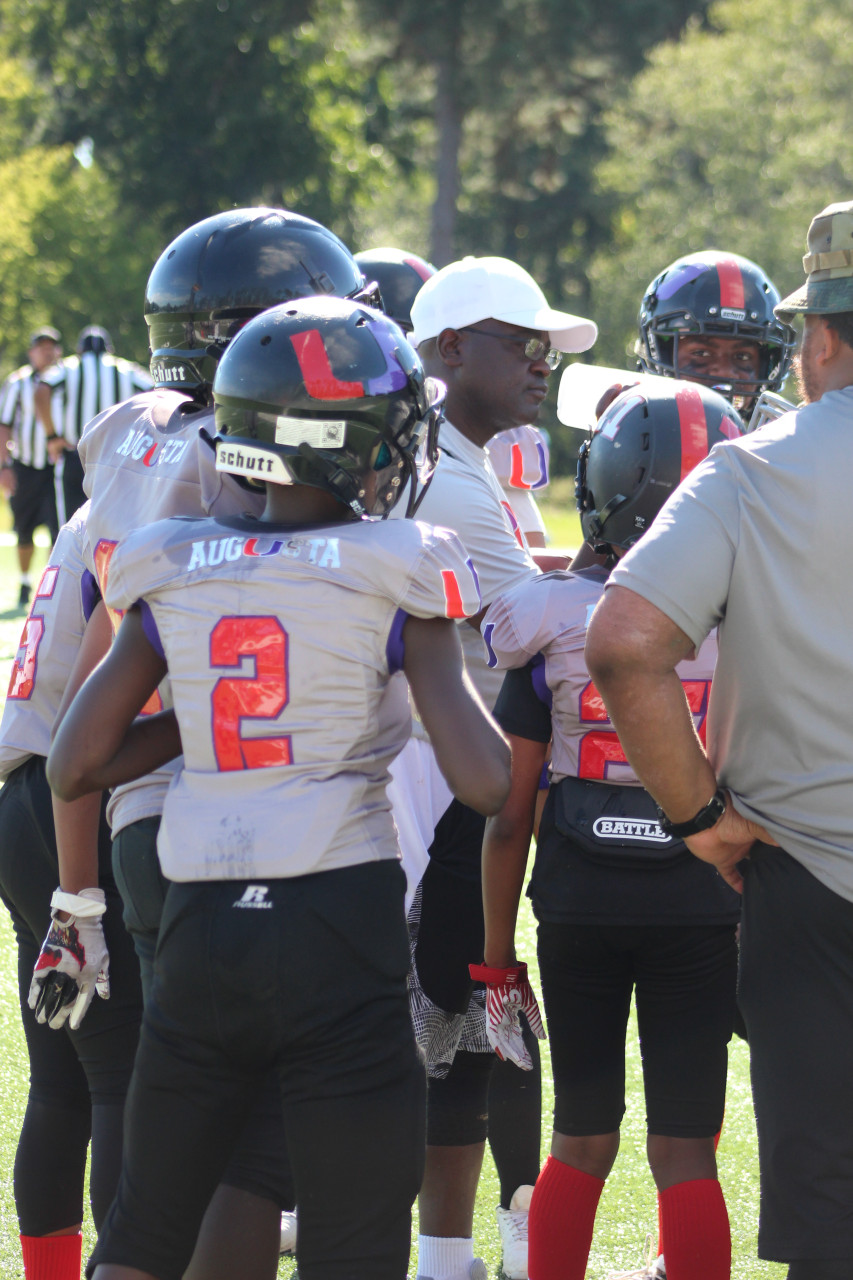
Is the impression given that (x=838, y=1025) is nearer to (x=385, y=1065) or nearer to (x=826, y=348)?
(x=385, y=1065)

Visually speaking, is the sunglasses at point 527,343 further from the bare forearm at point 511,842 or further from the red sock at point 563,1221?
the red sock at point 563,1221

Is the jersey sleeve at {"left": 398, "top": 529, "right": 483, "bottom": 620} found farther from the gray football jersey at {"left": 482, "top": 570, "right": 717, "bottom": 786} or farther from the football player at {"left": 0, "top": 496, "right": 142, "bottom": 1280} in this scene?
the football player at {"left": 0, "top": 496, "right": 142, "bottom": 1280}

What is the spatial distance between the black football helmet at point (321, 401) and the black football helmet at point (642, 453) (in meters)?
0.60

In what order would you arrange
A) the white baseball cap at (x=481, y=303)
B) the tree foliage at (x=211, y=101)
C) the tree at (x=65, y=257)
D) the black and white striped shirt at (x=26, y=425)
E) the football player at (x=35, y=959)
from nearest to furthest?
the football player at (x=35, y=959) → the white baseball cap at (x=481, y=303) → the black and white striped shirt at (x=26, y=425) → the tree foliage at (x=211, y=101) → the tree at (x=65, y=257)

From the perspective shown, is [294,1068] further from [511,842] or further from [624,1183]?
[624,1183]

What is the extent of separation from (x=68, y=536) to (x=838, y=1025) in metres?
1.78

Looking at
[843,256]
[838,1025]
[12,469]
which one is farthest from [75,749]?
[12,469]

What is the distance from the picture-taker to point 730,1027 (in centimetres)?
292

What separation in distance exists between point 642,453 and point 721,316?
4.83 feet

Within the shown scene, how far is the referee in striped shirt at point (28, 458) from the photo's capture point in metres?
12.9

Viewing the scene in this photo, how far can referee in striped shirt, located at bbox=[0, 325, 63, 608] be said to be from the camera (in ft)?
42.2

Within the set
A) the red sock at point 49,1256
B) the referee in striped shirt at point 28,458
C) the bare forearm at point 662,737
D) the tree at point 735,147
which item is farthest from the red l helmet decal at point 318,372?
the tree at point 735,147

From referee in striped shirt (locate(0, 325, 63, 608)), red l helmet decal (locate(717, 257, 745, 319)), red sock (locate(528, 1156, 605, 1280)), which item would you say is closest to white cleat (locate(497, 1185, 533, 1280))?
red sock (locate(528, 1156, 605, 1280))

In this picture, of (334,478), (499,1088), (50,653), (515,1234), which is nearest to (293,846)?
(334,478)
